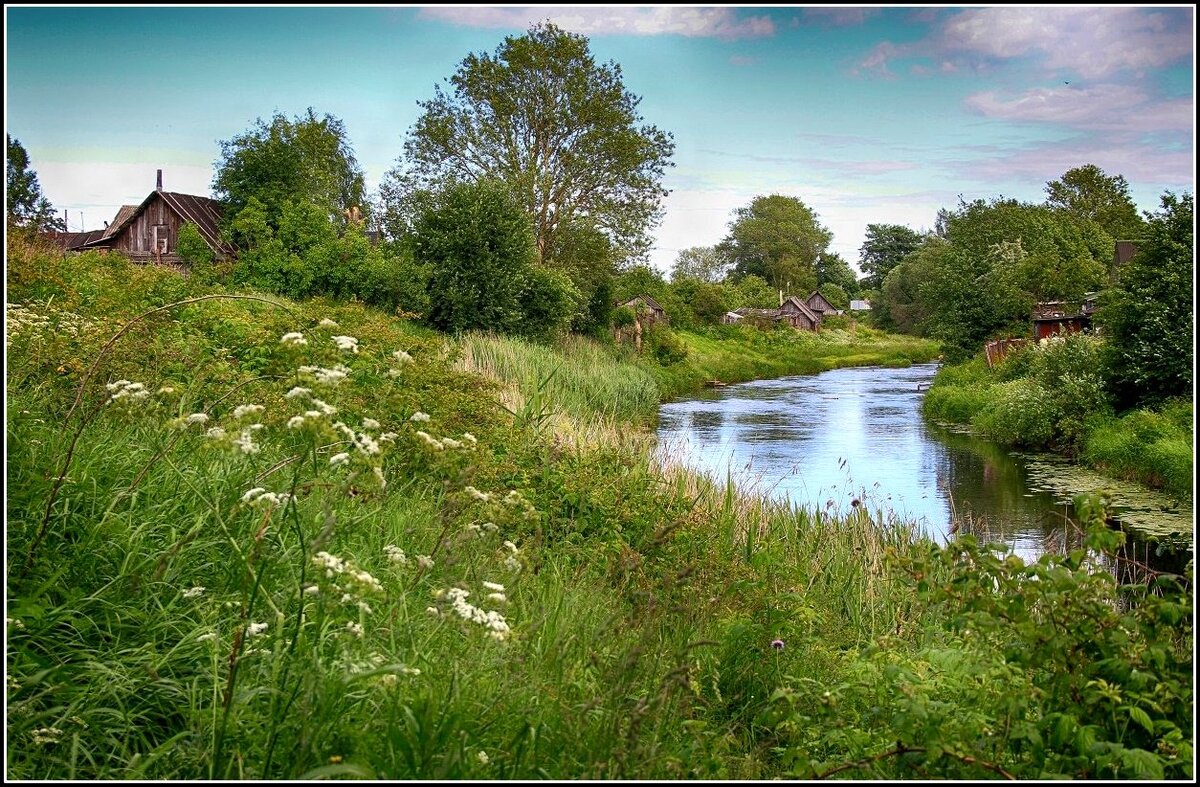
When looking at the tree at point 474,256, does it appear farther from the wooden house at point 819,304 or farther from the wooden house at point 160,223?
the wooden house at point 819,304

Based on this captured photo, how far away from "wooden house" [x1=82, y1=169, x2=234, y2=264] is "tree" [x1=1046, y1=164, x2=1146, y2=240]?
43929 mm

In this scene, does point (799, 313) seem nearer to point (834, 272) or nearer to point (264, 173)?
point (834, 272)

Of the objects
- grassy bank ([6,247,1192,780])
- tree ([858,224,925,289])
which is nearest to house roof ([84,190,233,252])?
grassy bank ([6,247,1192,780])

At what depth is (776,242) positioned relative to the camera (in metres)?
83.6

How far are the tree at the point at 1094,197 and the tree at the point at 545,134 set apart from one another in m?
31.2

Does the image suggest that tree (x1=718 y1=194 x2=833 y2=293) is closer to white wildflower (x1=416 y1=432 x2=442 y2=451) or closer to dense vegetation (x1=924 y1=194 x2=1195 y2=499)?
dense vegetation (x1=924 y1=194 x2=1195 y2=499)

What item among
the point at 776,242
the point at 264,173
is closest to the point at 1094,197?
the point at 776,242

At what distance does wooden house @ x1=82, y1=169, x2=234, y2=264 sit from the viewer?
101 feet

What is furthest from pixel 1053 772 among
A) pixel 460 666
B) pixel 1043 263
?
pixel 1043 263

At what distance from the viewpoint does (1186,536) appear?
11.4 meters

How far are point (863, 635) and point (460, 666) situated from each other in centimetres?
384

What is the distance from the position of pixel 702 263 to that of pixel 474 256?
232ft

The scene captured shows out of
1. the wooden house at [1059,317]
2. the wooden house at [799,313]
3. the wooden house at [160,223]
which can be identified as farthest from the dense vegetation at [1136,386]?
the wooden house at [799,313]

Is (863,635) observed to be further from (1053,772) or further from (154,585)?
(154,585)
